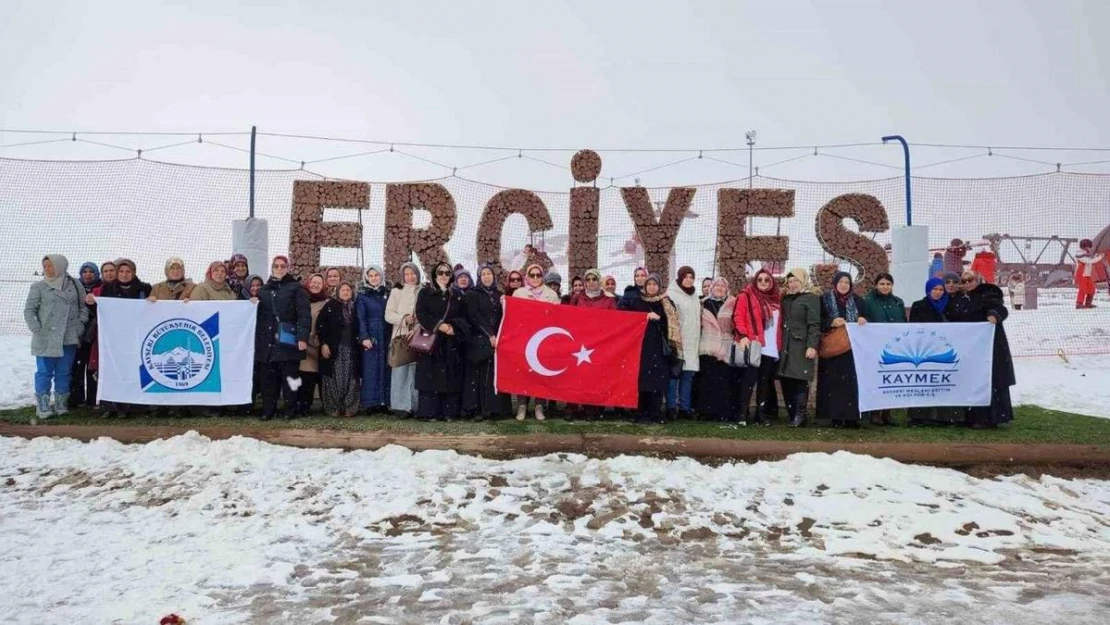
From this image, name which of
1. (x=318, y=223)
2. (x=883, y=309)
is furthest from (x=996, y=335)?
(x=318, y=223)

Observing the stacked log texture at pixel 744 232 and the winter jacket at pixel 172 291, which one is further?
the stacked log texture at pixel 744 232

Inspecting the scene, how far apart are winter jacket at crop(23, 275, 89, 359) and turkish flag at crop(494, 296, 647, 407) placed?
13.6 feet

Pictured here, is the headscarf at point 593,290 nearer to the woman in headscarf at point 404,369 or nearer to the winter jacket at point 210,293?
the woman in headscarf at point 404,369

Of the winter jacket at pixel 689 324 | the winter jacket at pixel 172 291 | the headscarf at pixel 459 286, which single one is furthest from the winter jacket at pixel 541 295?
the winter jacket at pixel 172 291

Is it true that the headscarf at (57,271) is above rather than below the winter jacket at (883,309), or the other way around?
above

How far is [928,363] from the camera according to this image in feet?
21.8

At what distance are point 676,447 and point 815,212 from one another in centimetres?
481

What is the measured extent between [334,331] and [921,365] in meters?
5.80

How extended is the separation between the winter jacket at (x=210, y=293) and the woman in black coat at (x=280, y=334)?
48 centimetres

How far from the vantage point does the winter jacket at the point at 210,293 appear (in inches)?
268

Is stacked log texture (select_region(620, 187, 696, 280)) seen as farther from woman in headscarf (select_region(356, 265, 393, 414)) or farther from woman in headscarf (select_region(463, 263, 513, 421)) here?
woman in headscarf (select_region(356, 265, 393, 414))

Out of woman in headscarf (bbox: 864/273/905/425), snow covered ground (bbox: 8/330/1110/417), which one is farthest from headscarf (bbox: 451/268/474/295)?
snow covered ground (bbox: 8/330/1110/417)

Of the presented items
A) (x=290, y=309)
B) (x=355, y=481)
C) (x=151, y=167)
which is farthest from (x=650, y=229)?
(x=151, y=167)

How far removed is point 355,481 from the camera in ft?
16.5
